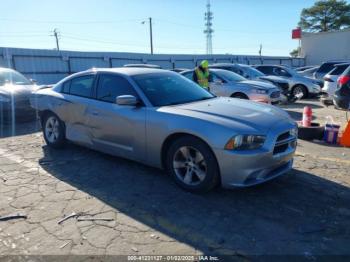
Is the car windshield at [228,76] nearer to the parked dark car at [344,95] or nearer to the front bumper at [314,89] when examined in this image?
Result: the parked dark car at [344,95]

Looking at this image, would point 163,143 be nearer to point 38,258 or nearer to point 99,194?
point 99,194

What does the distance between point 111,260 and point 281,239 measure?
1.62m

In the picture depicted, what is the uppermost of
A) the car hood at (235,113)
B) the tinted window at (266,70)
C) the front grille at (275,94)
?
the tinted window at (266,70)

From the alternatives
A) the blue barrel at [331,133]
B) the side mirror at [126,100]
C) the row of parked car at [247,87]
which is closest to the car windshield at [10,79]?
the row of parked car at [247,87]

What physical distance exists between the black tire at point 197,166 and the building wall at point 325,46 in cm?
4031

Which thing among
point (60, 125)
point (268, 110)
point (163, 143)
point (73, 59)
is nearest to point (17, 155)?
point (60, 125)

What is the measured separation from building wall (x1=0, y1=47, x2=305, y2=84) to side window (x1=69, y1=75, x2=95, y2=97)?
495 inches

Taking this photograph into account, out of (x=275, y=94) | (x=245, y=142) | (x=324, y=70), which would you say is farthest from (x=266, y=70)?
(x=245, y=142)

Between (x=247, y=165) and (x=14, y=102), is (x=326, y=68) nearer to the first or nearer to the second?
(x=14, y=102)

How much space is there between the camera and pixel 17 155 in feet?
20.1

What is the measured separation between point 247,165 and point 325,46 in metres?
41.1

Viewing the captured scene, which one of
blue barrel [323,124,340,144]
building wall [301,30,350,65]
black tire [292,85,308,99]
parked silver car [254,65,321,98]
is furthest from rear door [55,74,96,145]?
building wall [301,30,350,65]

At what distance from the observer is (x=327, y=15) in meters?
59.5

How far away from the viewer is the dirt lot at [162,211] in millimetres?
3109
